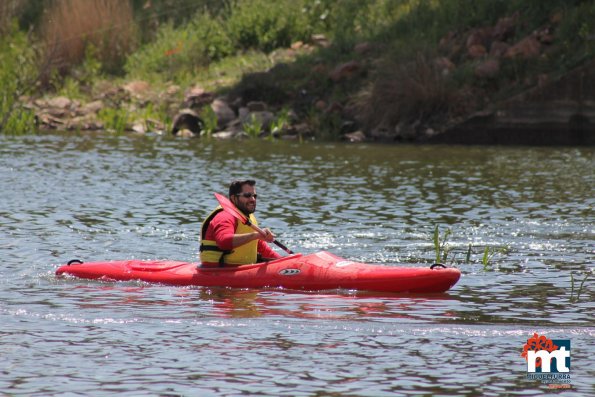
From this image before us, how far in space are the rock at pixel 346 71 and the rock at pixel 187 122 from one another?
3239 millimetres

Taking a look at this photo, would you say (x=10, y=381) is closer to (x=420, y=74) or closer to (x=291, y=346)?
(x=291, y=346)

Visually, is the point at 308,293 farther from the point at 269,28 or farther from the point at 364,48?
the point at 269,28

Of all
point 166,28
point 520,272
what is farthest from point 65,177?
point 166,28

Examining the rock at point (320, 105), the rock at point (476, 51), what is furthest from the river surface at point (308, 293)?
the rock at point (320, 105)

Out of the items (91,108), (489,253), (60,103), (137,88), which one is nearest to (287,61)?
(137,88)

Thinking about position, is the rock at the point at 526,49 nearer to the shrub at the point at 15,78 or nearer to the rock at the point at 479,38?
the rock at the point at 479,38

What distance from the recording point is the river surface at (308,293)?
26.2 ft

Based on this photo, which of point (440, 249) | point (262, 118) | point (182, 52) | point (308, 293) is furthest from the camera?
point (182, 52)

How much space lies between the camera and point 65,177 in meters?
20.7

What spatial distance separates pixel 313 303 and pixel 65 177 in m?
10.9

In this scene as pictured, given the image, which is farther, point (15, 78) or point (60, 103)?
point (15, 78)

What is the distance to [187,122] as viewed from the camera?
29656 mm

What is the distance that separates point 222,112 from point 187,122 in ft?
2.76

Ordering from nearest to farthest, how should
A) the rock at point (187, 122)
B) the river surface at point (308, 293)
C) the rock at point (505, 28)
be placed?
1. the river surface at point (308, 293)
2. the rock at point (505, 28)
3. the rock at point (187, 122)
